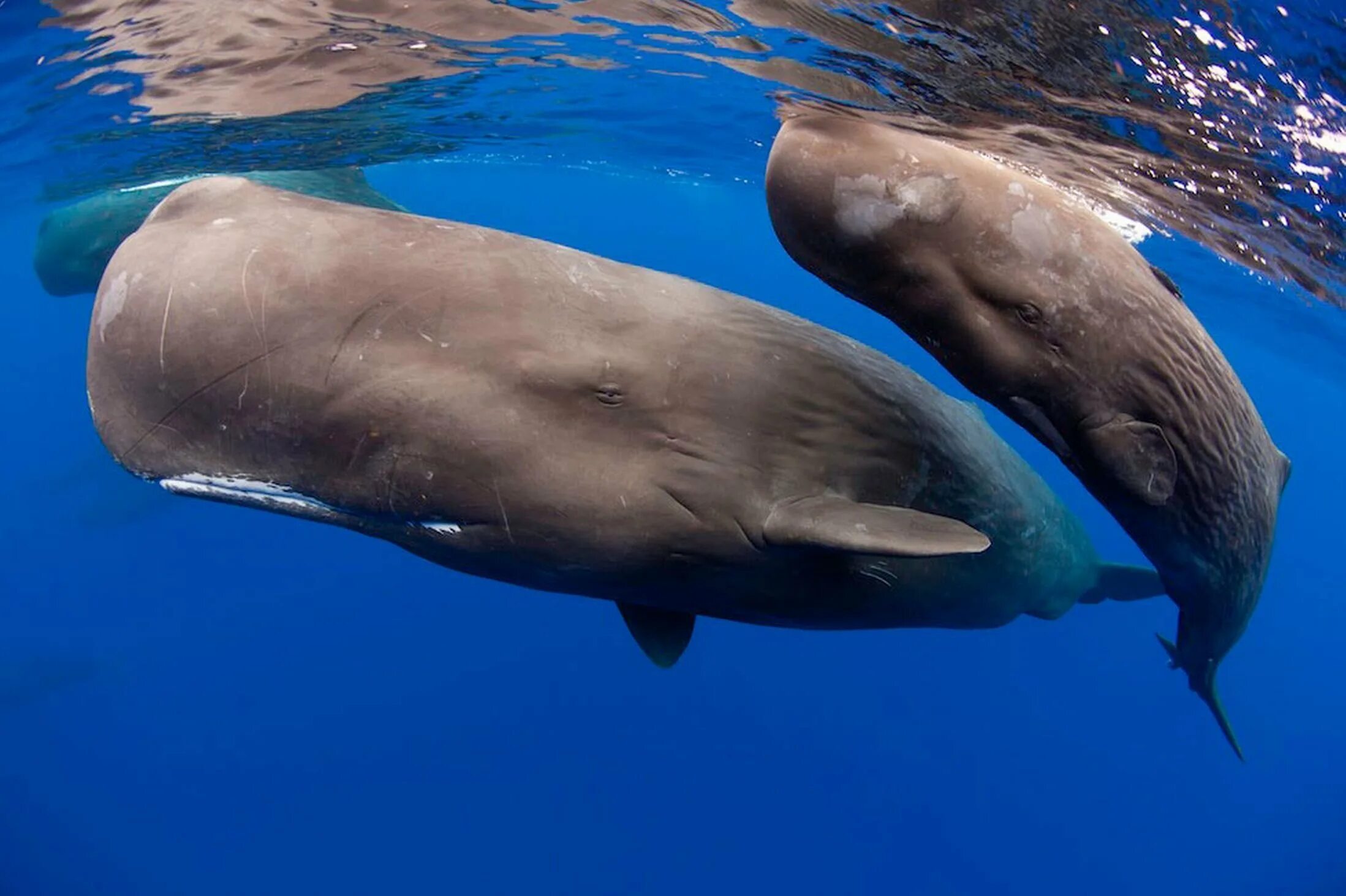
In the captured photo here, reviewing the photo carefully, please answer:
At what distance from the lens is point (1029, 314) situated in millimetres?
4289

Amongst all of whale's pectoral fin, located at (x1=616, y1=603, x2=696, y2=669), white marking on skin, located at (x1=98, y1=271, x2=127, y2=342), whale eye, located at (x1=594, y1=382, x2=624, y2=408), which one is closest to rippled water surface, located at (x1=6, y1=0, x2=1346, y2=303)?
whale eye, located at (x1=594, y1=382, x2=624, y2=408)

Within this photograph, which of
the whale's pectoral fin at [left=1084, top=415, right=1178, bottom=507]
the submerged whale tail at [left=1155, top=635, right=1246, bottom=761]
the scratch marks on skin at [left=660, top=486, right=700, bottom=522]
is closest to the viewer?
the scratch marks on skin at [left=660, top=486, right=700, bottom=522]

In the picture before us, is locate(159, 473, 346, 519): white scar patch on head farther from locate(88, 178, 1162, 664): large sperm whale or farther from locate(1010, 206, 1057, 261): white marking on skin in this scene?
locate(1010, 206, 1057, 261): white marking on skin

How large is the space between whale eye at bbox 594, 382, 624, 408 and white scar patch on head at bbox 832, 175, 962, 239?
1283 millimetres

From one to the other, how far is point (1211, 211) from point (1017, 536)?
7.43m

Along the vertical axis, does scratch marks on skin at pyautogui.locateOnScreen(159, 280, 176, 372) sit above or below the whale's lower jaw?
above

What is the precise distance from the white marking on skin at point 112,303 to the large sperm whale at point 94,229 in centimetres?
978

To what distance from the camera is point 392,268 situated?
397 centimetres

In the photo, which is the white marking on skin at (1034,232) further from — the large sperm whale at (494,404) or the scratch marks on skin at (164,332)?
the scratch marks on skin at (164,332)

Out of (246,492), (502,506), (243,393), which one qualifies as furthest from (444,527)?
(243,393)

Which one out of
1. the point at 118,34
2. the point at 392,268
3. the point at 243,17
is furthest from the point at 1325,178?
the point at 118,34

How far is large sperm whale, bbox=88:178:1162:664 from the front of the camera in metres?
3.81

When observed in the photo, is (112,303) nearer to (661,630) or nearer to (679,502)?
(679,502)

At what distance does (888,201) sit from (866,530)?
1.51 m
